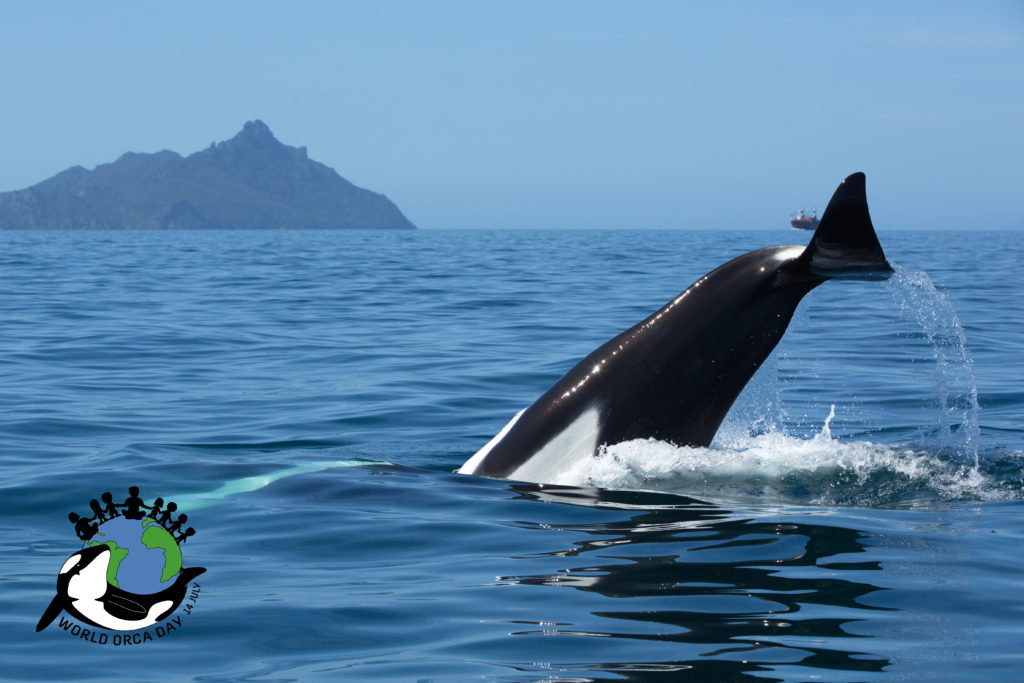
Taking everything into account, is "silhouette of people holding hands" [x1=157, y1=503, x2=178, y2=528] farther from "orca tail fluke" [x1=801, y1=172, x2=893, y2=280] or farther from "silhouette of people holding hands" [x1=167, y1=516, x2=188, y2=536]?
"orca tail fluke" [x1=801, y1=172, x2=893, y2=280]

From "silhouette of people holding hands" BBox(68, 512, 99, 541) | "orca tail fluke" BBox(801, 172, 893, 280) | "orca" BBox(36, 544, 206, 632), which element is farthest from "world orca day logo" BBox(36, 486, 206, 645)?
"orca tail fluke" BBox(801, 172, 893, 280)

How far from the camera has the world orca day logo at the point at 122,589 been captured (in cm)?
560

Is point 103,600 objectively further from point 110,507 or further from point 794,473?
point 794,473

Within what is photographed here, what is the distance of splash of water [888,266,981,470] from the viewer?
26.0 feet

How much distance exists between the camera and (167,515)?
25.5ft

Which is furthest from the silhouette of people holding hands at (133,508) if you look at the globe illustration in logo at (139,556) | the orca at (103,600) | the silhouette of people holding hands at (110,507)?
the orca at (103,600)

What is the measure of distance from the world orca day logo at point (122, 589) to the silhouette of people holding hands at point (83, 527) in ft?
1.45

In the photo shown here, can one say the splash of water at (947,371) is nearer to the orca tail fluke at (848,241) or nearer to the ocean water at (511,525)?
the ocean water at (511,525)

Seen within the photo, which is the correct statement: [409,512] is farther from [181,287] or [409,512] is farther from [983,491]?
[181,287]

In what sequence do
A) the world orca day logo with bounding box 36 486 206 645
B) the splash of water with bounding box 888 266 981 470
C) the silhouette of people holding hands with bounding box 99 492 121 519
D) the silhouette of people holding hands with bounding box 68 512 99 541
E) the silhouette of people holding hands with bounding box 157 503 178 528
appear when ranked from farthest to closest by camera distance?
the splash of water with bounding box 888 266 981 470 → the silhouette of people holding hands with bounding box 99 492 121 519 → the silhouette of people holding hands with bounding box 157 503 178 528 → the silhouette of people holding hands with bounding box 68 512 99 541 → the world orca day logo with bounding box 36 486 206 645

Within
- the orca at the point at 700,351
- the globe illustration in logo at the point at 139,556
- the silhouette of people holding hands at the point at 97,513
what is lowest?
the silhouette of people holding hands at the point at 97,513

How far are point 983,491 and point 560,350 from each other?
1040 cm

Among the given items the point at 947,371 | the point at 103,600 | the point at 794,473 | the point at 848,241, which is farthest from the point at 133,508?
the point at 947,371

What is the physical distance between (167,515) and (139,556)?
1.89 m
